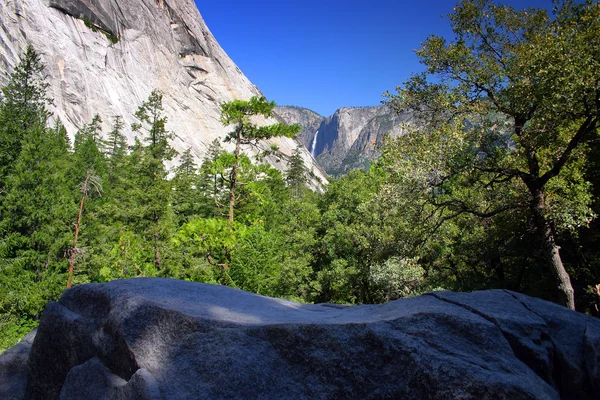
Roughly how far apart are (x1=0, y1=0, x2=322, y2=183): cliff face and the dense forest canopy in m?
35.6

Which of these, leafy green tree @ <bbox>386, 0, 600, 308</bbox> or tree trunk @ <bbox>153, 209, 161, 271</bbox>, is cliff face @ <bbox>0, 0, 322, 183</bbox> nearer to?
tree trunk @ <bbox>153, 209, 161, 271</bbox>

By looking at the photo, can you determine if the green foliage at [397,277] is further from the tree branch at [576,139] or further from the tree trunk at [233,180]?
the tree trunk at [233,180]

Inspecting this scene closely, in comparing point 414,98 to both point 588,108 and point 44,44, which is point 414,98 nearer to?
point 588,108

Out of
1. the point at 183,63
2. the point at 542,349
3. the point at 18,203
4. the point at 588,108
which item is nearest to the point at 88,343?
the point at 542,349

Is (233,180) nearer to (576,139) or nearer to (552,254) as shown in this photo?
(552,254)

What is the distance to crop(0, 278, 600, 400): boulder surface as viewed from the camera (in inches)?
153

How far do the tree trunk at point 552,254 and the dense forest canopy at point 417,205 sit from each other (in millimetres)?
35

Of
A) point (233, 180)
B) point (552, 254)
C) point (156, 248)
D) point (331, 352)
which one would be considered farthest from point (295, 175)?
point (331, 352)

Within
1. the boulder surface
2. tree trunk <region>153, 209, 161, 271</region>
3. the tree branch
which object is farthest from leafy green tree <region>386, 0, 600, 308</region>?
tree trunk <region>153, 209, 161, 271</region>

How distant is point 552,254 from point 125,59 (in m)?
80.8

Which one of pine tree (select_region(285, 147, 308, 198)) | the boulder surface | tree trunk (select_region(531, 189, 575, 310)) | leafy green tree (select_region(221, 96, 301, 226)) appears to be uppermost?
pine tree (select_region(285, 147, 308, 198))

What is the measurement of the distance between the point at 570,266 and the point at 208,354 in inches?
565

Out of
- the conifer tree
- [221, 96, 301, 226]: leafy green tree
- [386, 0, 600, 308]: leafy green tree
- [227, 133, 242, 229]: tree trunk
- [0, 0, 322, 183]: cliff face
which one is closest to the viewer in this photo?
[386, 0, 600, 308]: leafy green tree

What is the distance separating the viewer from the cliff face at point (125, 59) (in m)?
59.0
